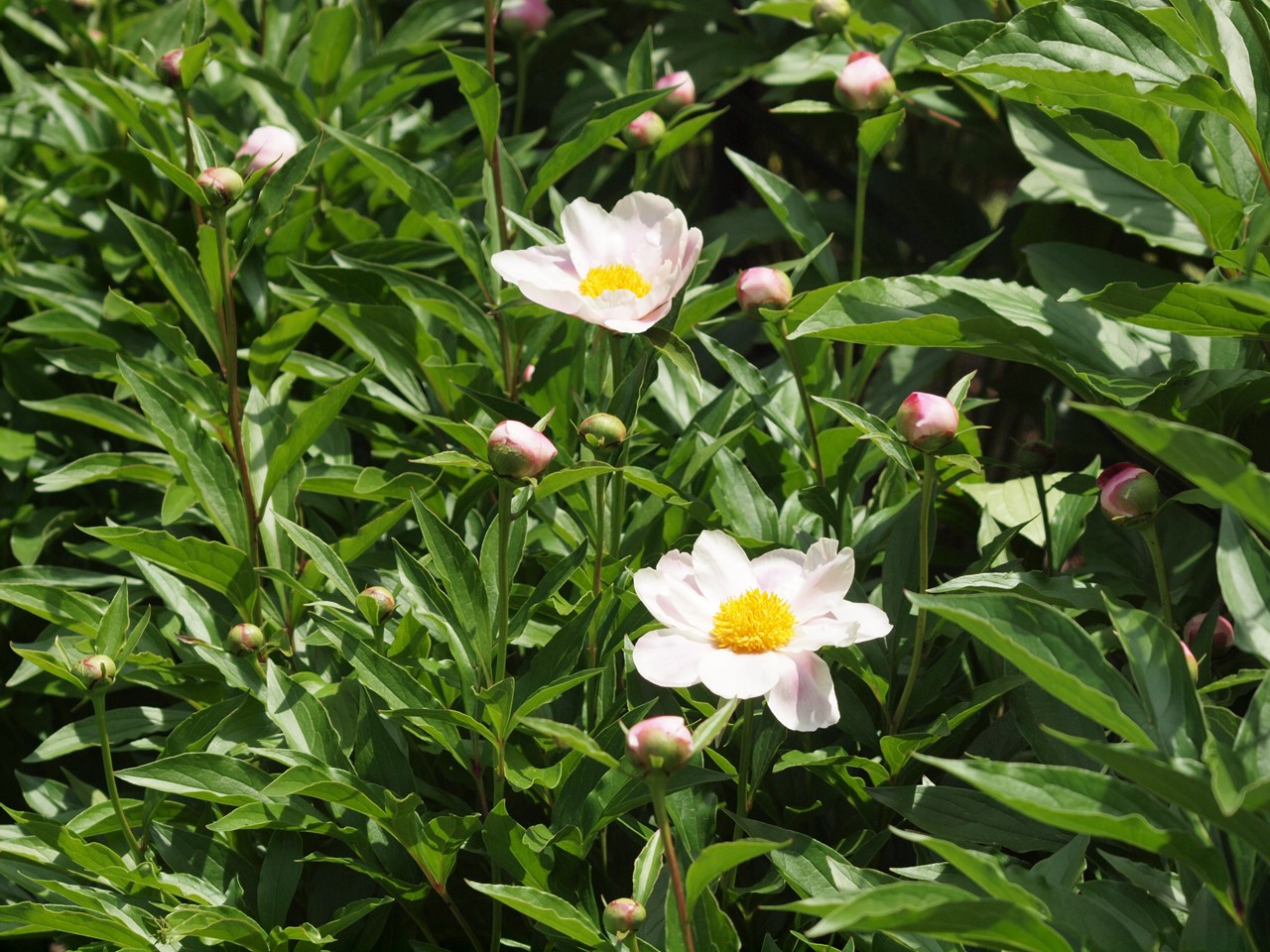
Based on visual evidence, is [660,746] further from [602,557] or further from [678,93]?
[678,93]

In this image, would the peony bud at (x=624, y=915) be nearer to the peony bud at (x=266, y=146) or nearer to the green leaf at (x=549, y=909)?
the green leaf at (x=549, y=909)

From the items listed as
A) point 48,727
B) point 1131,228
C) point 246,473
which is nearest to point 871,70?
point 1131,228

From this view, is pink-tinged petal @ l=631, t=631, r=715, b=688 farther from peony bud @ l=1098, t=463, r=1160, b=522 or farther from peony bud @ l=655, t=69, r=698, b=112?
peony bud @ l=655, t=69, r=698, b=112

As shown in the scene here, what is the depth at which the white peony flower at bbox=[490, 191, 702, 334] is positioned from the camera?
Answer: 95cm

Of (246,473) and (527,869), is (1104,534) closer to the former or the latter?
(527,869)

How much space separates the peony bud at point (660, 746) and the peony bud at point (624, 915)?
0.10 meters

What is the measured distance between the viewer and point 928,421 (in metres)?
0.86

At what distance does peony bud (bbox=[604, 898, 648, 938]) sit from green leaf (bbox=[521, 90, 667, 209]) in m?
0.70

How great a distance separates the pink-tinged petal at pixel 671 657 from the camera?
2.70 feet

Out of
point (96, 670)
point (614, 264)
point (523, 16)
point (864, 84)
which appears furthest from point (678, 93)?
point (96, 670)

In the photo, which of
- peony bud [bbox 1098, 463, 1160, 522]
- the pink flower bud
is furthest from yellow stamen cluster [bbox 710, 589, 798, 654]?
the pink flower bud

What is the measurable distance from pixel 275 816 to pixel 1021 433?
149cm

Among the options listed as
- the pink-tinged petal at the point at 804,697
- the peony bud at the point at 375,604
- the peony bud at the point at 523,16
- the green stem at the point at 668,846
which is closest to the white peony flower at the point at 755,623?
the pink-tinged petal at the point at 804,697

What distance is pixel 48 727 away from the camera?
4.77 feet
